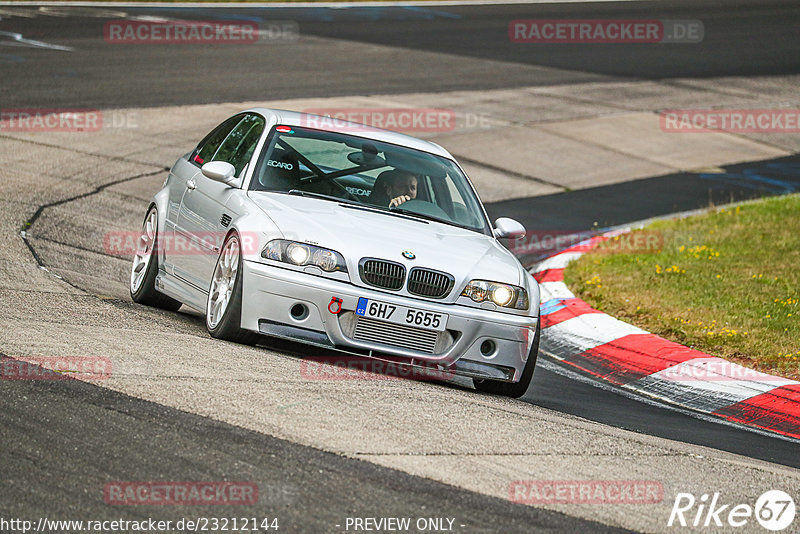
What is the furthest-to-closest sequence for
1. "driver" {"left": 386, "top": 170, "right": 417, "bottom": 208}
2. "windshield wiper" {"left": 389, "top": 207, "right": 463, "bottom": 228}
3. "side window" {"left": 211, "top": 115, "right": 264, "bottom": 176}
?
"side window" {"left": 211, "top": 115, "right": 264, "bottom": 176}, "driver" {"left": 386, "top": 170, "right": 417, "bottom": 208}, "windshield wiper" {"left": 389, "top": 207, "right": 463, "bottom": 228}

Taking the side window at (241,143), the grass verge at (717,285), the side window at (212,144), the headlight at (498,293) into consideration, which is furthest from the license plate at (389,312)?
the grass verge at (717,285)

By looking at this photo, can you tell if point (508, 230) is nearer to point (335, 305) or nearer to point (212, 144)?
point (335, 305)

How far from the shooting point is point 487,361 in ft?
23.1

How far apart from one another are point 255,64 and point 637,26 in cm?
1370

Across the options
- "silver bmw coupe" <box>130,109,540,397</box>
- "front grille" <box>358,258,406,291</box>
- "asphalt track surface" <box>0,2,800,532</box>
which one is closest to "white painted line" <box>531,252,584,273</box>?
"asphalt track surface" <box>0,2,800,532</box>

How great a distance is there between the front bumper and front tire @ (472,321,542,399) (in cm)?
41

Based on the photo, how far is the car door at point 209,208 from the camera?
7594 millimetres

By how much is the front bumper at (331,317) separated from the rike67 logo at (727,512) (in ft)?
6.76

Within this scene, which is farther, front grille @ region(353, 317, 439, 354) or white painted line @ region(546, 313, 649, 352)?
white painted line @ region(546, 313, 649, 352)

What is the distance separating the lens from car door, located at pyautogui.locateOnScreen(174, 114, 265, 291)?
7.59 m

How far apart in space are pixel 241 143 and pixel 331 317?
7.08ft

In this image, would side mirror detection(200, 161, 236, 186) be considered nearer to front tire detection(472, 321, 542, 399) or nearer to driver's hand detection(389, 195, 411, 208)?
driver's hand detection(389, 195, 411, 208)

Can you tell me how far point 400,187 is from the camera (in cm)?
808

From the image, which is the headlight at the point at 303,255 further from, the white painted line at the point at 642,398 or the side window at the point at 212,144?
the white painted line at the point at 642,398
